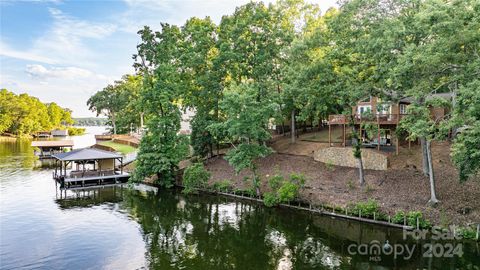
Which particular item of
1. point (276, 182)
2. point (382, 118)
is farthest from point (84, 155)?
point (382, 118)

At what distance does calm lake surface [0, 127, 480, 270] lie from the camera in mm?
18406

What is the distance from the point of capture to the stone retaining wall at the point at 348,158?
3061 centimetres

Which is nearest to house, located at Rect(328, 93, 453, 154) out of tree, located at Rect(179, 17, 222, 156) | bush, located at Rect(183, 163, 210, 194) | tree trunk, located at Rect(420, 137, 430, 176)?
tree trunk, located at Rect(420, 137, 430, 176)

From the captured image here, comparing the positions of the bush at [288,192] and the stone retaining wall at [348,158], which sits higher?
the stone retaining wall at [348,158]

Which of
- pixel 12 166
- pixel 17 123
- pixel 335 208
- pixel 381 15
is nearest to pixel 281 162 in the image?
pixel 335 208

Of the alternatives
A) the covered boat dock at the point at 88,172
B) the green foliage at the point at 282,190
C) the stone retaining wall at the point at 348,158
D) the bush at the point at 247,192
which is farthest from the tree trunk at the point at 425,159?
the covered boat dock at the point at 88,172

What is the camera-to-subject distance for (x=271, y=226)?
24.7 meters

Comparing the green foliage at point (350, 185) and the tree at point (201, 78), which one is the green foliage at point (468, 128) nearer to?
the green foliage at point (350, 185)

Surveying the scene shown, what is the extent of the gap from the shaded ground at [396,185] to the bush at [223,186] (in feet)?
3.05

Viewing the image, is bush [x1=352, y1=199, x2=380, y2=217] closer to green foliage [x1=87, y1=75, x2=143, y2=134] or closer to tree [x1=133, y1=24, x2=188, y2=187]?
tree [x1=133, y1=24, x2=188, y2=187]

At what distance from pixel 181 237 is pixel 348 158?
1824 centimetres

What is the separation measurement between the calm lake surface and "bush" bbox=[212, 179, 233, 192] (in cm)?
163

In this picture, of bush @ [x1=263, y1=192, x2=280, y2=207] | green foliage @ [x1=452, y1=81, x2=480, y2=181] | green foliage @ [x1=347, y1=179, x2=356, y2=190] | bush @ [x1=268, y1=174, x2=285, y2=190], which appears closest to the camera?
green foliage @ [x1=452, y1=81, x2=480, y2=181]

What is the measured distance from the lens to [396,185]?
27234 mm
